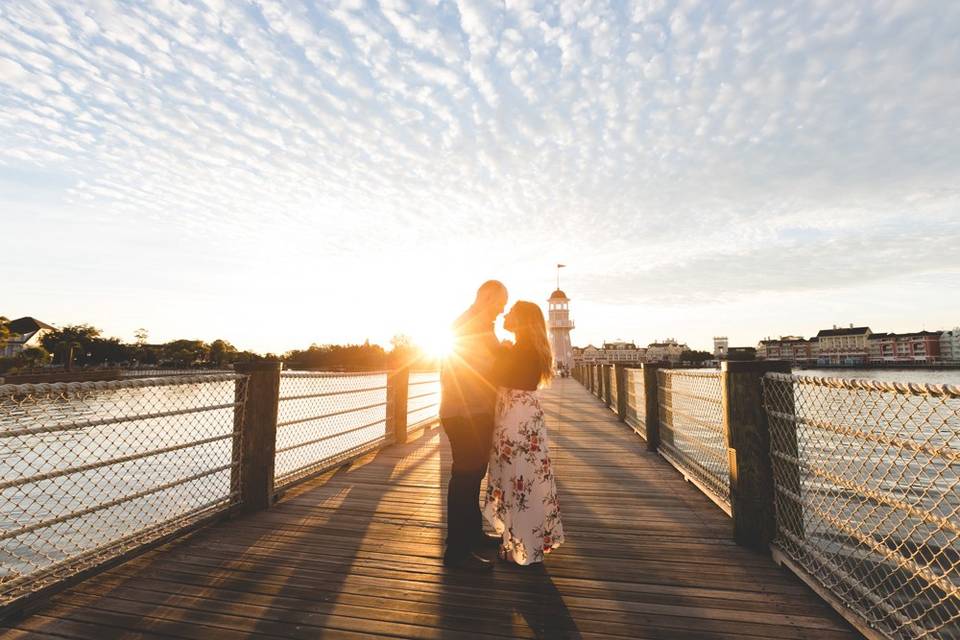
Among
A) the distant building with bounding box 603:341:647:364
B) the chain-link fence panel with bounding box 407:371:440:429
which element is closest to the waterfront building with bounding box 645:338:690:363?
the distant building with bounding box 603:341:647:364

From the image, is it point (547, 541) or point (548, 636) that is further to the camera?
point (547, 541)

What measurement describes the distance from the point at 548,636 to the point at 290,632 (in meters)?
1.28

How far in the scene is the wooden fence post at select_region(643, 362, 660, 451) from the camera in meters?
7.04

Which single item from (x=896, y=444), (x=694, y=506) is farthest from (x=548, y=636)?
(x=694, y=506)

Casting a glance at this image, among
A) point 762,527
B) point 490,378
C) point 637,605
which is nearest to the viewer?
point 637,605

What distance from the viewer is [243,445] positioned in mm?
4344

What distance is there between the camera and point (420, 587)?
2928mm

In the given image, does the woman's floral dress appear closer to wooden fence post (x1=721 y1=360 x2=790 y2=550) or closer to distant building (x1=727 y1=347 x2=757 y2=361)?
wooden fence post (x1=721 y1=360 x2=790 y2=550)

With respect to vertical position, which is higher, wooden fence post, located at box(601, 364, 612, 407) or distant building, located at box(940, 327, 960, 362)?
distant building, located at box(940, 327, 960, 362)

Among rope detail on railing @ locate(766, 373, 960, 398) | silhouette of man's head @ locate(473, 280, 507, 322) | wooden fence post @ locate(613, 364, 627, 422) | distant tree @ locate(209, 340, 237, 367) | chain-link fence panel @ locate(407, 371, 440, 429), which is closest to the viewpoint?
rope detail on railing @ locate(766, 373, 960, 398)

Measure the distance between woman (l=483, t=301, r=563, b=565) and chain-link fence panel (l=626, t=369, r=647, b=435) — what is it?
15.2ft

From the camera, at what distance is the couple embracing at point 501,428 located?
3117 mm

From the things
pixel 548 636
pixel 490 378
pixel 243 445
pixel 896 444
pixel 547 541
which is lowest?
pixel 548 636

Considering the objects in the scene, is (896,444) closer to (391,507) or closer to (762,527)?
(762,527)
